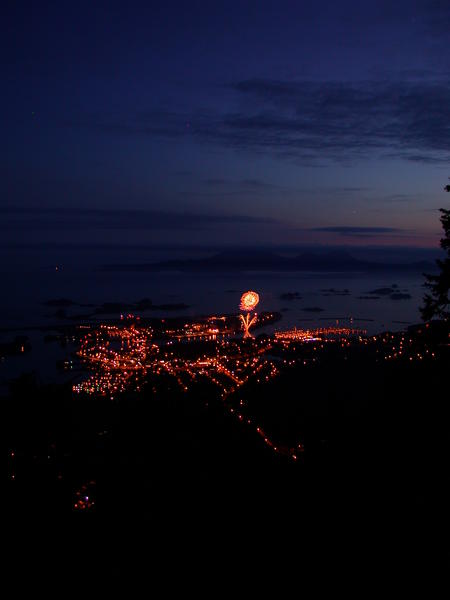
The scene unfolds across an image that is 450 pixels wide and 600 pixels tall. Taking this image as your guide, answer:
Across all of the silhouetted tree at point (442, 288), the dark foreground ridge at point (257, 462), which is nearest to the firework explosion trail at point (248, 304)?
the dark foreground ridge at point (257, 462)

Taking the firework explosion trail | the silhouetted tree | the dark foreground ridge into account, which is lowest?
the dark foreground ridge

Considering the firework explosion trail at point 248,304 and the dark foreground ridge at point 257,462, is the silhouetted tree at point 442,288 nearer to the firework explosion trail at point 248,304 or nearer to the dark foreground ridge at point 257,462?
the dark foreground ridge at point 257,462

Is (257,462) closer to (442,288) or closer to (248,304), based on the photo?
(442,288)

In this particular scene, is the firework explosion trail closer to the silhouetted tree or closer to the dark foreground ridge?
the dark foreground ridge

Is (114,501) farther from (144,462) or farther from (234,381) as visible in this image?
(234,381)

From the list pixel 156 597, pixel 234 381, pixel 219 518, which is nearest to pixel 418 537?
pixel 219 518

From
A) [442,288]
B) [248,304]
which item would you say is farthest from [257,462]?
[248,304]

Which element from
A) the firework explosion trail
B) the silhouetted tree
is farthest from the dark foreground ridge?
the firework explosion trail

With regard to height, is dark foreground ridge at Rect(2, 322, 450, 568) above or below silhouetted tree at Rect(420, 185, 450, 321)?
below

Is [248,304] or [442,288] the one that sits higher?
[248,304]

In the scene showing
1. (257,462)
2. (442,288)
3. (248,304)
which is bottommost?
(257,462)

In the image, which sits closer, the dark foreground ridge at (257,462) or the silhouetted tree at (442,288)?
the dark foreground ridge at (257,462)
